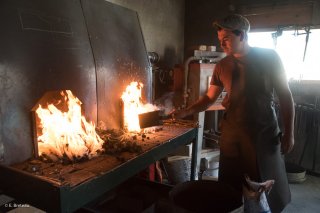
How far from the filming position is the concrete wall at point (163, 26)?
14.8 ft

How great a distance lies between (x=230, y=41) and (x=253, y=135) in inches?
36.7

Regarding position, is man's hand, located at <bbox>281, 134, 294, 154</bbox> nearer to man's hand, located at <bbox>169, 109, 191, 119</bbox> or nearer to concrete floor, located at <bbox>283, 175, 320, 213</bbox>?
man's hand, located at <bbox>169, 109, 191, 119</bbox>

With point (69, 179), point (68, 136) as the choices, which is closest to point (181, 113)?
point (68, 136)

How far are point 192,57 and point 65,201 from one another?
3.73 metres

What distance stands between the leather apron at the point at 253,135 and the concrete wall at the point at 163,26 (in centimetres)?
234

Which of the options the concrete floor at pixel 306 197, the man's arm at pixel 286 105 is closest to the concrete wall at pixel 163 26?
the man's arm at pixel 286 105

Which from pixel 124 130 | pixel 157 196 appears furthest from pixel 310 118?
pixel 124 130

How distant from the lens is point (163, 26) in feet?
16.7

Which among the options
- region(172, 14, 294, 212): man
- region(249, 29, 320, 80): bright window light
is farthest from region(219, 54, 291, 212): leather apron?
region(249, 29, 320, 80): bright window light

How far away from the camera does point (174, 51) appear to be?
555cm

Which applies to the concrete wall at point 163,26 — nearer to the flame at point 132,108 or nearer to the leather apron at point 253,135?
the flame at point 132,108

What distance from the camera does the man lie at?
8.26 feet

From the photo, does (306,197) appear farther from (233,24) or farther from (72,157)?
(72,157)

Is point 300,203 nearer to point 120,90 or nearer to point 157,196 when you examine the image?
point 157,196
